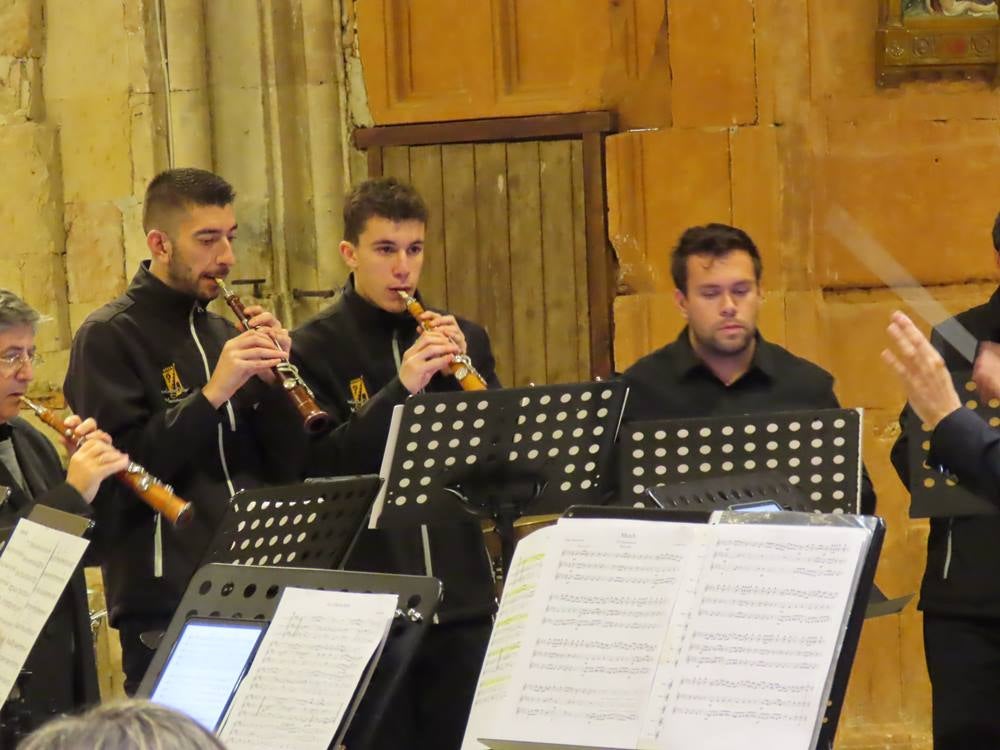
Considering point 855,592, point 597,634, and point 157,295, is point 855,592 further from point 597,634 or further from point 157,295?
point 157,295

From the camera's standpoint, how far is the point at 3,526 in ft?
11.1

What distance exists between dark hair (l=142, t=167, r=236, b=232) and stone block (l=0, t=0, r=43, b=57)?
205 cm

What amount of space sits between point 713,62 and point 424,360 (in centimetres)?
210

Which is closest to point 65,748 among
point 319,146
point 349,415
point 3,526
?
point 3,526

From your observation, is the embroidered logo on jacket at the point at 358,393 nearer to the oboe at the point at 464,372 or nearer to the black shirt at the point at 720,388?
the oboe at the point at 464,372

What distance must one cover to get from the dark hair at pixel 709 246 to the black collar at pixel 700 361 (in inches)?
6.6

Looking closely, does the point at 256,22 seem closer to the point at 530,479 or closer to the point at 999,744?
the point at 530,479

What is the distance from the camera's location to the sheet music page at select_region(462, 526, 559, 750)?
2.54 metres

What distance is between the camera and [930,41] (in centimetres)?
526

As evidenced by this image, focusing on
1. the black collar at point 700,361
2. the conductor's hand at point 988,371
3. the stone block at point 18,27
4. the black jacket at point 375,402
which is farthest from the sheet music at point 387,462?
the stone block at point 18,27

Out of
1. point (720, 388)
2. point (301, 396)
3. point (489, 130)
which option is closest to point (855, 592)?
point (720, 388)

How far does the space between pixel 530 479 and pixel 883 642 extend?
235 centimetres

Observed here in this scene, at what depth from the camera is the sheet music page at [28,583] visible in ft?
10.2

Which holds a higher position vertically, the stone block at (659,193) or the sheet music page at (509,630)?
the stone block at (659,193)
